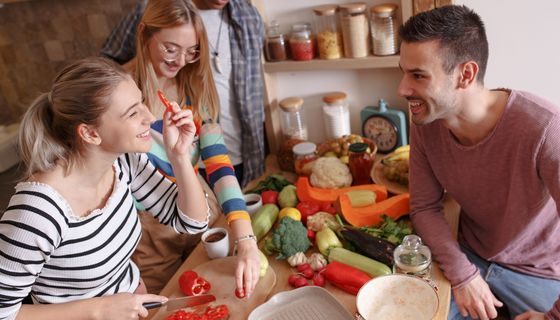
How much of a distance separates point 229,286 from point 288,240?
0.21 meters

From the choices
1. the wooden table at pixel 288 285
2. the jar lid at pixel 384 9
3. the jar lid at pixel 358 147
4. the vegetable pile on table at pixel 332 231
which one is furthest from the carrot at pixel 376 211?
the jar lid at pixel 384 9

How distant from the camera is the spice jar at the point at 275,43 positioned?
6.41ft

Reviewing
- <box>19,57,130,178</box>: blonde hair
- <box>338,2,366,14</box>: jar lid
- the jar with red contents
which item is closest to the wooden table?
the jar with red contents

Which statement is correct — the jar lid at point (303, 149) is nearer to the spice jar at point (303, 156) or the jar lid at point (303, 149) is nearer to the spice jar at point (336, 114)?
the spice jar at point (303, 156)

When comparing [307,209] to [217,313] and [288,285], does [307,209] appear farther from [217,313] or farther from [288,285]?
[217,313]

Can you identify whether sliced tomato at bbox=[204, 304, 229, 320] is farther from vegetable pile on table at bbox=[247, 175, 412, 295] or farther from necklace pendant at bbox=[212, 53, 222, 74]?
necklace pendant at bbox=[212, 53, 222, 74]

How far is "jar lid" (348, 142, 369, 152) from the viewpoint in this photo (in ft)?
5.49

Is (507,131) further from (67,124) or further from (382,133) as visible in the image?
(67,124)

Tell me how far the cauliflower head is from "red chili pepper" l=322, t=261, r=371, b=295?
455mm

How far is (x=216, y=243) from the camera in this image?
1.31 m

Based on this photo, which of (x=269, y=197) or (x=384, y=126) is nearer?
(x=269, y=197)

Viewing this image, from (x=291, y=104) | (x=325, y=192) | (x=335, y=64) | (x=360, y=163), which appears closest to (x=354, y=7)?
(x=335, y=64)

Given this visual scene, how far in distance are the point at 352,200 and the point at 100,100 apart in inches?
32.5

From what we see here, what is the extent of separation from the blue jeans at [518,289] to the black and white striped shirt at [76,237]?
2.77 ft
